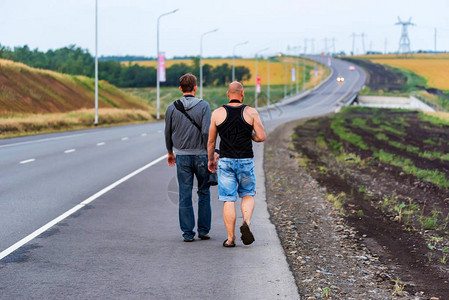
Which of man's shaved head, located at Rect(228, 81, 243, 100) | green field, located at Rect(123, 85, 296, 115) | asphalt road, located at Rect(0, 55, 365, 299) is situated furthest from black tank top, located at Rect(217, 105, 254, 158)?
green field, located at Rect(123, 85, 296, 115)

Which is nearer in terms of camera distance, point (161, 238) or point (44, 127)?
point (161, 238)

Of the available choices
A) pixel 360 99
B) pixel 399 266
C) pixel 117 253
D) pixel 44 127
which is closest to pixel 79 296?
pixel 117 253

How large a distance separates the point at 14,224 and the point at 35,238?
1.13 metres

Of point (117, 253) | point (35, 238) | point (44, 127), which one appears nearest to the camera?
point (117, 253)

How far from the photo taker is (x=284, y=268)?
714 cm

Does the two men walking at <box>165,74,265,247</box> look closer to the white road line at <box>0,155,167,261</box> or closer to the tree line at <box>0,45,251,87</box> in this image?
the white road line at <box>0,155,167,261</box>

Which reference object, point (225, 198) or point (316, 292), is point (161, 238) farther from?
point (316, 292)

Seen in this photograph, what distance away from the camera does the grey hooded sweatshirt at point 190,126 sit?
27.6 feet

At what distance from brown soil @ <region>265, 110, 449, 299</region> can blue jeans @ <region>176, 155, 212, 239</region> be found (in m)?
1.16

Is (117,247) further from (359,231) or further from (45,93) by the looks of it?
(45,93)

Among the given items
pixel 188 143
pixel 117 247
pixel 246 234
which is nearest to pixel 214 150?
pixel 188 143

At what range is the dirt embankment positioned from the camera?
201ft

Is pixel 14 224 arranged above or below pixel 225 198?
below

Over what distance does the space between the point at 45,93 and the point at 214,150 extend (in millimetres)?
65612
